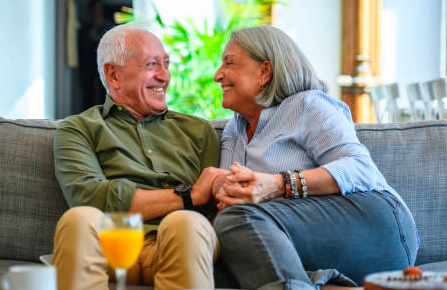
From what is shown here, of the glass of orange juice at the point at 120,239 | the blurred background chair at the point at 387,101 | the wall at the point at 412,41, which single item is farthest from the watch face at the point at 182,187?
the wall at the point at 412,41

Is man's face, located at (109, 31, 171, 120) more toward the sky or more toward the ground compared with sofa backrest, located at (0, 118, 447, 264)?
more toward the sky

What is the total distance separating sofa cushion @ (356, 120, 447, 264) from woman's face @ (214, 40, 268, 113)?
0.40 m

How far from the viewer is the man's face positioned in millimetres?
2510

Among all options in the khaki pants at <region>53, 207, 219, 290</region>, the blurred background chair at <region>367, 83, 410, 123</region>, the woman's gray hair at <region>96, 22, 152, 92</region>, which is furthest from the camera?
the blurred background chair at <region>367, 83, 410, 123</region>

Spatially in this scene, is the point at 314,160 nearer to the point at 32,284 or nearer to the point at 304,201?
the point at 304,201

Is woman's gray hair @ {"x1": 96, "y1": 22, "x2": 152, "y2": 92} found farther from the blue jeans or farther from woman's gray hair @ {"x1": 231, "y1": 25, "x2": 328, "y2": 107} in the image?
the blue jeans

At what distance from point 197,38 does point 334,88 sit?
1.63 m

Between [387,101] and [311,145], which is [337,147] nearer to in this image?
[311,145]

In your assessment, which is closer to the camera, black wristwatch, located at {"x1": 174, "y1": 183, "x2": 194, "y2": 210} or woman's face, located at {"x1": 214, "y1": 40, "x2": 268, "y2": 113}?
black wristwatch, located at {"x1": 174, "y1": 183, "x2": 194, "y2": 210}

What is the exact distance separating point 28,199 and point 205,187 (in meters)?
0.62

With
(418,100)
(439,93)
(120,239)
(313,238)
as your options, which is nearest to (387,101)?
(418,100)

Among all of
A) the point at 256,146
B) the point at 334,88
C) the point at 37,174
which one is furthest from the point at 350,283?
the point at 334,88

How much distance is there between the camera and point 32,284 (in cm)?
129

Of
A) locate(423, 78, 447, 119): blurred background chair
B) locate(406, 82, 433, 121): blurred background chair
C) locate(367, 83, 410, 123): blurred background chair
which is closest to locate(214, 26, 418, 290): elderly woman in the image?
locate(423, 78, 447, 119): blurred background chair
